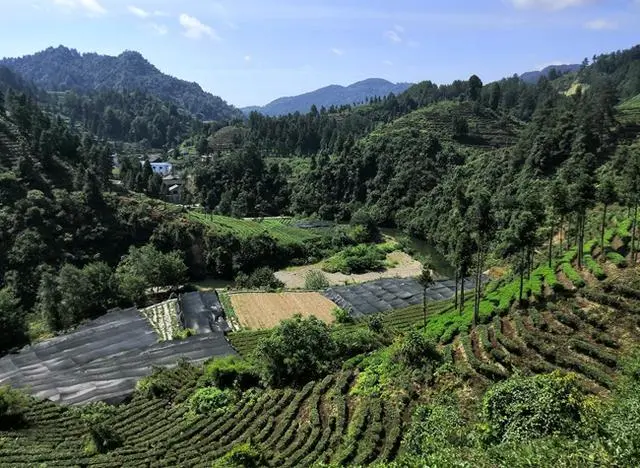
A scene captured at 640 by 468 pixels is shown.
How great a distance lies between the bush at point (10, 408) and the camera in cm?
2926

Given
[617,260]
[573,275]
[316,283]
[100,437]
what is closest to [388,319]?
[316,283]

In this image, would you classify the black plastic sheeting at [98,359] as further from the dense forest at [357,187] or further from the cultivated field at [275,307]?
the dense forest at [357,187]

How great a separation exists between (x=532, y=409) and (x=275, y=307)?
40.8m

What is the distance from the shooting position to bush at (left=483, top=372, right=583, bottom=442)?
15.1 metres

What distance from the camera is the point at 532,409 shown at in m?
15.9

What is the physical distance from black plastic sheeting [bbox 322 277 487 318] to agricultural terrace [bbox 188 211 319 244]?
2624 cm

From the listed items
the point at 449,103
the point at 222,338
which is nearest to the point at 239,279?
the point at 222,338

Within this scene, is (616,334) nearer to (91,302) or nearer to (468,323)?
(468,323)

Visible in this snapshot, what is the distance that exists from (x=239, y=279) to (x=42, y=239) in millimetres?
→ 27183

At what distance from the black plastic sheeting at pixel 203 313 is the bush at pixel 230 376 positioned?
39.1 ft

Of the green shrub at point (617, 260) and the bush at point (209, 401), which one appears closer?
the bush at point (209, 401)

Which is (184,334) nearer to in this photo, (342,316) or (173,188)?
(342,316)

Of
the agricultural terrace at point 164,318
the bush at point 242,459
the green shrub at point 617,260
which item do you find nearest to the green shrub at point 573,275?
the green shrub at point 617,260

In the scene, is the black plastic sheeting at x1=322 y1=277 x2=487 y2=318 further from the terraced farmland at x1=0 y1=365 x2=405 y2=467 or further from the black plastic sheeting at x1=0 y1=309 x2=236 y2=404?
the terraced farmland at x1=0 y1=365 x2=405 y2=467
